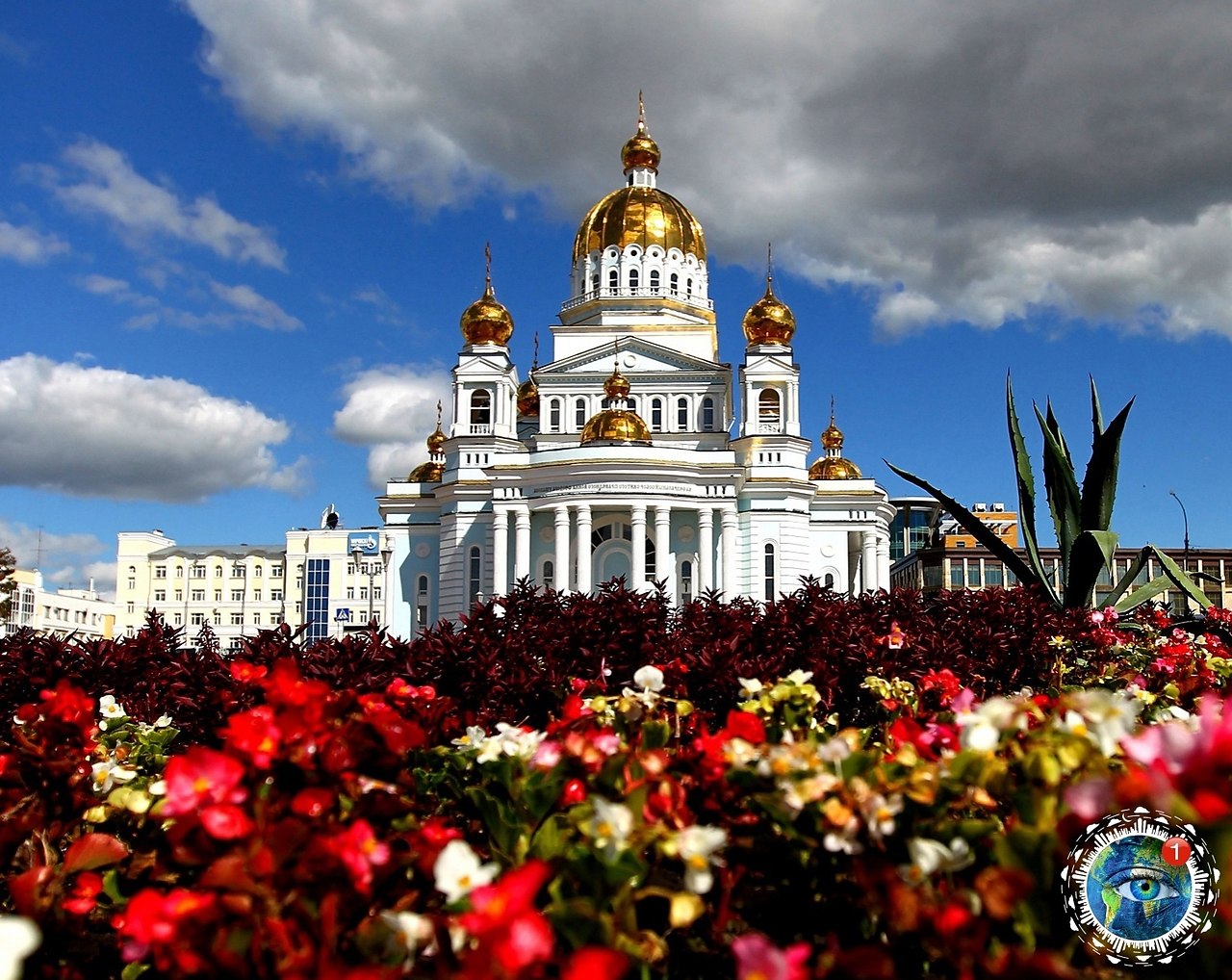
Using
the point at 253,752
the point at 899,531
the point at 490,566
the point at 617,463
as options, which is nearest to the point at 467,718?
the point at 253,752

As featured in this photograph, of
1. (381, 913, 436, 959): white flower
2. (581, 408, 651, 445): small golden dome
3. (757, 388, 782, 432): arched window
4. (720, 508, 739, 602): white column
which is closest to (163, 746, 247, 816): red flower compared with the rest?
(381, 913, 436, 959): white flower

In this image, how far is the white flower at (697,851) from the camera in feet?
7.95

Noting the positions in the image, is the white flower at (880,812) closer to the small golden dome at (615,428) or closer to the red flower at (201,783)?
the red flower at (201,783)

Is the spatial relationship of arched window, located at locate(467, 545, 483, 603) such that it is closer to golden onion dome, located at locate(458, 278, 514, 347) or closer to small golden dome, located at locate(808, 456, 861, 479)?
golden onion dome, located at locate(458, 278, 514, 347)

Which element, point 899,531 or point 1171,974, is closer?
point 1171,974

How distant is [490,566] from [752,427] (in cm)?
1207

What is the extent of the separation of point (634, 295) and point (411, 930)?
42256mm

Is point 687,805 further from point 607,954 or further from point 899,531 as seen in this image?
point 899,531

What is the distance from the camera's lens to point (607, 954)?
1862 mm

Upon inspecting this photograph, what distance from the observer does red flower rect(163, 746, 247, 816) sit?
96.3 inches

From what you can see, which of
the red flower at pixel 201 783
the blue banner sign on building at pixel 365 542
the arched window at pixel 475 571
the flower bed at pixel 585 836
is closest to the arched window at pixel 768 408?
the arched window at pixel 475 571

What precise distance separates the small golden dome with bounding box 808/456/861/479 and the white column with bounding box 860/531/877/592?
3.53 m

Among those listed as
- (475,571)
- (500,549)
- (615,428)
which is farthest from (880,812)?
(475,571)

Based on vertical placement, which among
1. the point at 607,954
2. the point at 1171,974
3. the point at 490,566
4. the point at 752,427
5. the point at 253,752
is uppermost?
the point at 752,427
